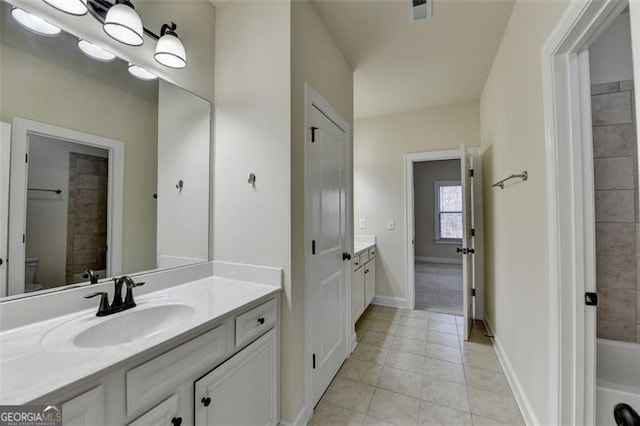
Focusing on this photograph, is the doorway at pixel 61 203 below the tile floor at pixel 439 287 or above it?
above

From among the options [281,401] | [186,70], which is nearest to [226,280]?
[281,401]

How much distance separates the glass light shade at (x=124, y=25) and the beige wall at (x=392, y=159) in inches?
117

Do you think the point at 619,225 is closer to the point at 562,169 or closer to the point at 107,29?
the point at 562,169

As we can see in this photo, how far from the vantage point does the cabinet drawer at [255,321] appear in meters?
1.22

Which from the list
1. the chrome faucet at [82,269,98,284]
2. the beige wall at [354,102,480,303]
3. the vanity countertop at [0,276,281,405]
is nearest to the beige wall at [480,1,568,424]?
the beige wall at [354,102,480,303]

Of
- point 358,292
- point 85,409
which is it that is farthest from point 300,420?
point 358,292

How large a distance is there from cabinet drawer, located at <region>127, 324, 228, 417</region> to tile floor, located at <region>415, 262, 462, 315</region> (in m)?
3.14

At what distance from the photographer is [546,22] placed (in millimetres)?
1273

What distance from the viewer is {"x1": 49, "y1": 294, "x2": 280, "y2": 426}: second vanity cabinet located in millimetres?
746

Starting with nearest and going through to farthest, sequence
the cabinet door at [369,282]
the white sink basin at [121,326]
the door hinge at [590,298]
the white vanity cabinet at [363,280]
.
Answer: the white sink basin at [121,326] → the door hinge at [590,298] → the white vanity cabinet at [363,280] → the cabinet door at [369,282]

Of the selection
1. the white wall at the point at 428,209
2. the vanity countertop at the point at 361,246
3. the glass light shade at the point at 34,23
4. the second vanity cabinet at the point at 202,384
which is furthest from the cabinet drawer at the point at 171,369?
the white wall at the point at 428,209

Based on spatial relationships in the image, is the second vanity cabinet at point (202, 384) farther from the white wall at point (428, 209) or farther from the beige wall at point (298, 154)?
the white wall at point (428, 209)

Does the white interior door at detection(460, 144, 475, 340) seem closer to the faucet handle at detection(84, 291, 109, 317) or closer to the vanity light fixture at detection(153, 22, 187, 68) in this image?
the vanity light fixture at detection(153, 22, 187, 68)

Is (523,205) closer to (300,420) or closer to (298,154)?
(298,154)
